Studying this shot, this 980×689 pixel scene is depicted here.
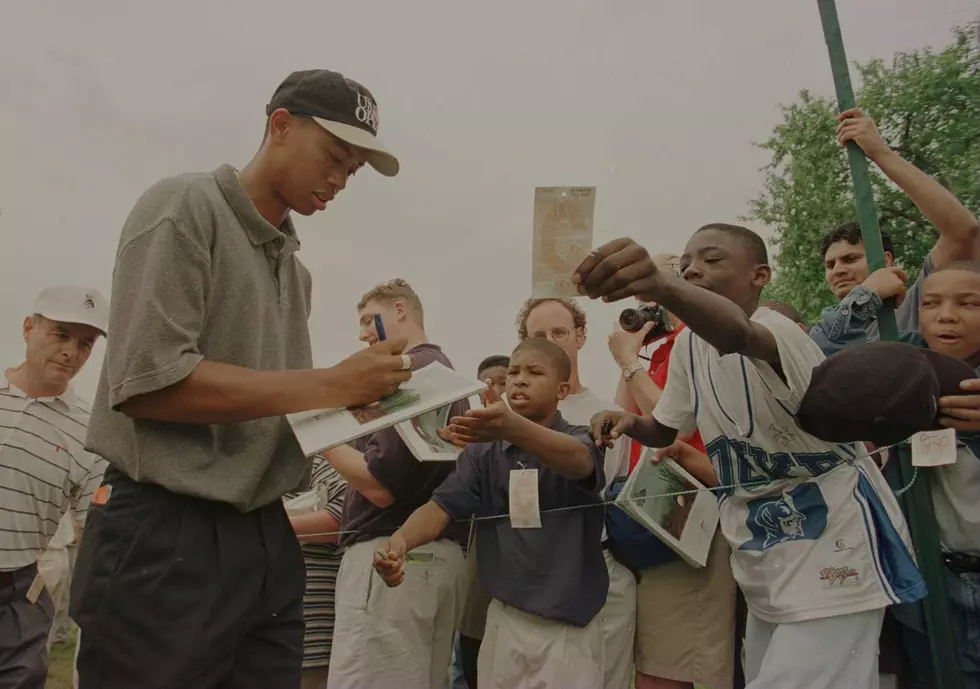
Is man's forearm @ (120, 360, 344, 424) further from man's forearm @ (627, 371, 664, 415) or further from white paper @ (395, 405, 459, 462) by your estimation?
man's forearm @ (627, 371, 664, 415)

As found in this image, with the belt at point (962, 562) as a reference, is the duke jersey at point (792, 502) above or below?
above

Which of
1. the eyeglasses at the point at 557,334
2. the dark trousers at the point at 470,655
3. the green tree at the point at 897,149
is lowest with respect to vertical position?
the dark trousers at the point at 470,655

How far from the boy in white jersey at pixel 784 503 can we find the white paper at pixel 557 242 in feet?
0.89

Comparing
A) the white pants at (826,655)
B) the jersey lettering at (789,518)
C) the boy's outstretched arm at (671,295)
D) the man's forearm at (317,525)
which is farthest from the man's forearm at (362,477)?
the boy's outstretched arm at (671,295)

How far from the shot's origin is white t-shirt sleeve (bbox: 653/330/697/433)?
7.86 ft

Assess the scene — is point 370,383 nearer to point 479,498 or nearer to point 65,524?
point 479,498

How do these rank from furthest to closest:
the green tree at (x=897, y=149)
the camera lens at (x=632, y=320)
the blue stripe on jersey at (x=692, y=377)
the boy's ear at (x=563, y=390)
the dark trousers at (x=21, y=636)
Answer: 1. the green tree at (x=897, y=149)
2. the camera lens at (x=632, y=320)
3. the boy's ear at (x=563, y=390)
4. the dark trousers at (x=21, y=636)
5. the blue stripe on jersey at (x=692, y=377)

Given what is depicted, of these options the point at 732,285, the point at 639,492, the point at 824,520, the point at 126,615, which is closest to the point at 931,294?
the point at 732,285

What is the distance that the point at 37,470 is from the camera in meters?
3.02

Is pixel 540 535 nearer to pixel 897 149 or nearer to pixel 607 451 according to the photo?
pixel 607 451

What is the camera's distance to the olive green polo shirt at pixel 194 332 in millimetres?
1455

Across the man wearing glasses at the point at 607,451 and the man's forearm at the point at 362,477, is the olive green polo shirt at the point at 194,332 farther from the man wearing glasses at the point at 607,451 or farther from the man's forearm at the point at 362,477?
the man wearing glasses at the point at 607,451

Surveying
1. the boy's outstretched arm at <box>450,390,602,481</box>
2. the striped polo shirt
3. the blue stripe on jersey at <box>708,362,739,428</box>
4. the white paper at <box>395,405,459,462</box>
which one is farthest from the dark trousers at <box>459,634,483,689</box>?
the blue stripe on jersey at <box>708,362,739,428</box>

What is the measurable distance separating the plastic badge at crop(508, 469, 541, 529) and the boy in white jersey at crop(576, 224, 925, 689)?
0.75 m
